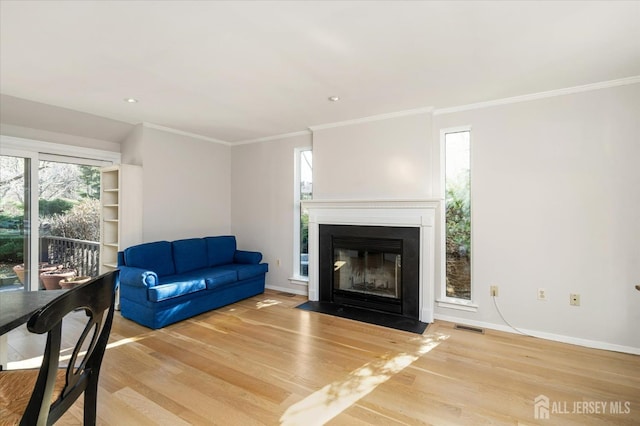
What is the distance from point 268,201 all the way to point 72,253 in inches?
109

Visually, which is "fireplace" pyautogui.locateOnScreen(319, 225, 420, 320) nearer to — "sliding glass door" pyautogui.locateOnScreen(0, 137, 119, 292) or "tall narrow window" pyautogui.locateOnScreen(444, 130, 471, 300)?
"tall narrow window" pyautogui.locateOnScreen(444, 130, 471, 300)

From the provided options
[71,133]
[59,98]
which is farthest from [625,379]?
[71,133]

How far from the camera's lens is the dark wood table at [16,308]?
125 cm

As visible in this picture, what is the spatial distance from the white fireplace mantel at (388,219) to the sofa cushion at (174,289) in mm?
1504

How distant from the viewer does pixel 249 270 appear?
4.38 m

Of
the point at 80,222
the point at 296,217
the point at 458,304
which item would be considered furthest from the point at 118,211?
the point at 458,304

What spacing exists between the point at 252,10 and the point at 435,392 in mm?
2804

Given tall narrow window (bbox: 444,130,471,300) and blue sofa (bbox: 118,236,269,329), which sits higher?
tall narrow window (bbox: 444,130,471,300)

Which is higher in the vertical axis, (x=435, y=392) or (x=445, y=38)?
(x=445, y=38)

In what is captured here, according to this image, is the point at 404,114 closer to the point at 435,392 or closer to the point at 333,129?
the point at 333,129

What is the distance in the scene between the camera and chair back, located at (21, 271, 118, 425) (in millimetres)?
911

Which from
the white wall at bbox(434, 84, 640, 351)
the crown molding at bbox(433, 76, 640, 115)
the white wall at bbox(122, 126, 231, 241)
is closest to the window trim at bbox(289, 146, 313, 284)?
the white wall at bbox(122, 126, 231, 241)

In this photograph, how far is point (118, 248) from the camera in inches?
160

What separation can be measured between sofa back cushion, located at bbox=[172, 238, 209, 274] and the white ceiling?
1.82 meters
